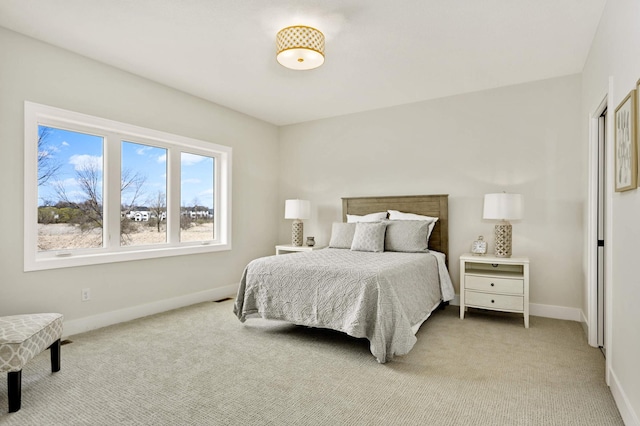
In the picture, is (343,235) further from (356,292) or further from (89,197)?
(89,197)

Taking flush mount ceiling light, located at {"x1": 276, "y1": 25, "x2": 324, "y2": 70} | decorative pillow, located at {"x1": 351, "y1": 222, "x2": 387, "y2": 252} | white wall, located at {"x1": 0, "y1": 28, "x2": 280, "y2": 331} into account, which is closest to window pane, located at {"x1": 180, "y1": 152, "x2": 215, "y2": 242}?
white wall, located at {"x1": 0, "y1": 28, "x2": 280, "y2": 331}

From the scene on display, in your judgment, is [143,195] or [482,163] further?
[482,163]

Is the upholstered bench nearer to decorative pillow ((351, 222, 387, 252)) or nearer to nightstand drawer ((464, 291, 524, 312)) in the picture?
decorative pillow ((351, 222, 387, 252))

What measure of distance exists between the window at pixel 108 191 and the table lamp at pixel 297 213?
1.01 metres

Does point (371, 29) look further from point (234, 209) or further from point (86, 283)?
point (86, 283)

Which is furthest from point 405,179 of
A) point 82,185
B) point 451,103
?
point 82,185

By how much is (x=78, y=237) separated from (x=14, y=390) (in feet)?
5.84

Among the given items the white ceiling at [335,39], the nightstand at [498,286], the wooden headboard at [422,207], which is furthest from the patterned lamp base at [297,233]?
the nightstand at [498,286]

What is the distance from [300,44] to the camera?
2.68 meters

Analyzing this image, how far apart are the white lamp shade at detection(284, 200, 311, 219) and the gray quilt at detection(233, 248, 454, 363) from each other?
1.55 meters

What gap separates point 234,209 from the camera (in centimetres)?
507

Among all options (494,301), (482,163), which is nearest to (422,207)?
(482,163)

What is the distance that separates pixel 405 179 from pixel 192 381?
3.46 meters

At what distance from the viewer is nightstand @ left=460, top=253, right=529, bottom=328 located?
3.53 metres
